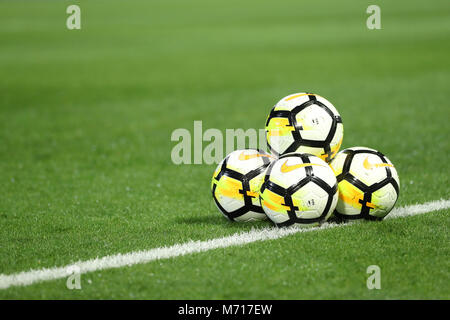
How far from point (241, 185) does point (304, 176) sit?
2.75ft

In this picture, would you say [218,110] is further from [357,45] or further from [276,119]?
[357,45]

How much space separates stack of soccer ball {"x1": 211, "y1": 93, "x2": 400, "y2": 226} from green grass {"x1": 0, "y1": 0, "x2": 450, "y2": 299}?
0.86 feet

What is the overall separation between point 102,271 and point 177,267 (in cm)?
70

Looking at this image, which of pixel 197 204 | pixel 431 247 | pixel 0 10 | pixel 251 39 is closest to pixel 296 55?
pixel 251 39

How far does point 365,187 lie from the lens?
682 centimetres

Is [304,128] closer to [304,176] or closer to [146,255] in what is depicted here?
[304,176]

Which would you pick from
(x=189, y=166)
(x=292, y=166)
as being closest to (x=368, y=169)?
(x=292, y=166)

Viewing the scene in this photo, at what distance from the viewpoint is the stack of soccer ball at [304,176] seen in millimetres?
6617

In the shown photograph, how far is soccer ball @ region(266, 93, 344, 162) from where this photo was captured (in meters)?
6.98
